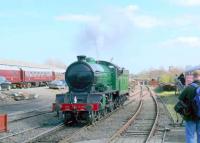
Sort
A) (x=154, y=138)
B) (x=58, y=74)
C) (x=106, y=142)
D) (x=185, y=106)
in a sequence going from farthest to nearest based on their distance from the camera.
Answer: (x=58, y=74)
(x=154, y=138)
(x=106, y=142)
(x=185, y=106)

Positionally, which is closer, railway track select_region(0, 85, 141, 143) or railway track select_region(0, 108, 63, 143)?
railway track select_region(0, 85, 141, 143)

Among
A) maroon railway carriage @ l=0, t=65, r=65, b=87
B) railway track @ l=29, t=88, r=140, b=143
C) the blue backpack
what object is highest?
maroon railway carriage @ l=0, t=65, r=65, b=87

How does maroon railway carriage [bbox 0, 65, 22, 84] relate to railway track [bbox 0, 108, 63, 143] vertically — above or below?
above

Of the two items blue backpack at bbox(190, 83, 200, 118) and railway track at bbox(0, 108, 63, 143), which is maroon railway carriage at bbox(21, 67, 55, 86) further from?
blue backpack at bbox(190, 83, 200, 118)

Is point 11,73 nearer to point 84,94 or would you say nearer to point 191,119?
point 84,94

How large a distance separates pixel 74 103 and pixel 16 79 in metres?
38.8

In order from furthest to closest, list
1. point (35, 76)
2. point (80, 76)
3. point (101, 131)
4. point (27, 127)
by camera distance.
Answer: point (35, 76), point (80, 76), point (27, 127), point (101, 131)

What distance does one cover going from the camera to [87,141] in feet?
43.6

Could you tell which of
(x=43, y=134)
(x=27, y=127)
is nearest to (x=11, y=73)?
(x=27, y=127)

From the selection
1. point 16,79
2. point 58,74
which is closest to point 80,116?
point 16,79

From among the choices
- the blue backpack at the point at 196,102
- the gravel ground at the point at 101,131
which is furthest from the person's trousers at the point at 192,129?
the gravel ground at the point at 101,131

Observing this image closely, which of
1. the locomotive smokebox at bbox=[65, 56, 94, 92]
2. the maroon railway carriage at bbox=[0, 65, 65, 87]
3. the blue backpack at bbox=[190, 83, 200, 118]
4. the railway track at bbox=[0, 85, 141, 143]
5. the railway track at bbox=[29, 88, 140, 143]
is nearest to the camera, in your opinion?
the blue backpack at bbox=[190, 83, 200, 118]

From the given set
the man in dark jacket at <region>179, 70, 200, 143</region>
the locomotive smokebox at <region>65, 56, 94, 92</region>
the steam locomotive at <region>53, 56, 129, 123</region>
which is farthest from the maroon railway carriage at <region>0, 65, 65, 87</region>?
the man in dark jacket at <region>179, 70, 200, 143</region>

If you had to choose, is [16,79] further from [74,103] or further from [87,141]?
[87,141]
